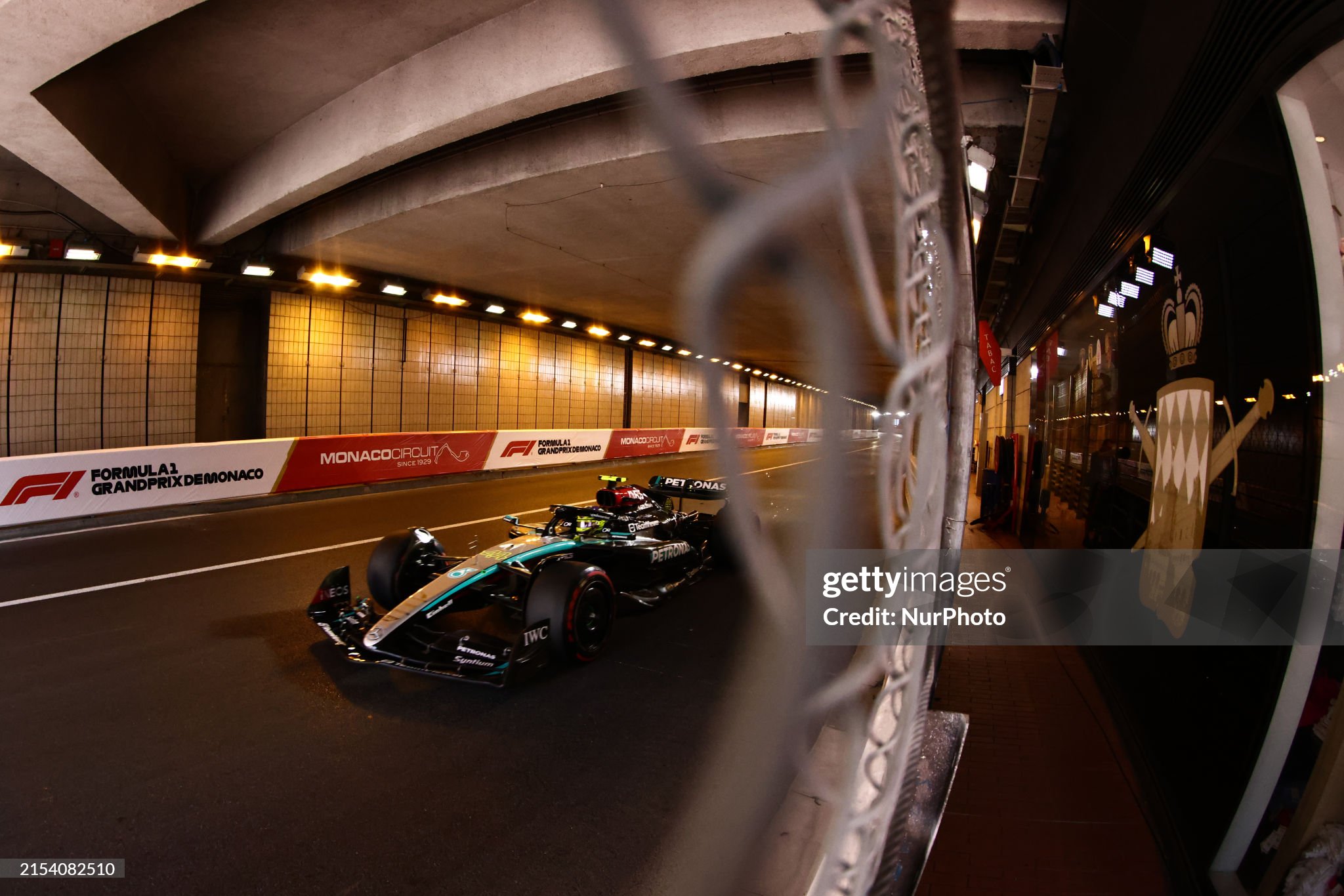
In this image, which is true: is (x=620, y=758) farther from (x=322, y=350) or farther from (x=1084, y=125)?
(x=322, y=350)

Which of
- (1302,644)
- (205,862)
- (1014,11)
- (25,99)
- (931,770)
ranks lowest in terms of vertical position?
(205,862)

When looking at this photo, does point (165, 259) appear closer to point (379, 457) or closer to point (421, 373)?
point (379, 457)

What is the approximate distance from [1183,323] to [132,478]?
11.4 metres

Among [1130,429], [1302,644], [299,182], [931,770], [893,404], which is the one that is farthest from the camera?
[299,182]

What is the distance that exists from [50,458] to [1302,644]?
11351 millimetres

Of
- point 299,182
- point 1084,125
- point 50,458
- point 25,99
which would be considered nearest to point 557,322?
point 299,182

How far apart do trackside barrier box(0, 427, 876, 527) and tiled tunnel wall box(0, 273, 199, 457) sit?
107 inches

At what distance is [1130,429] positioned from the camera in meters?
3.90

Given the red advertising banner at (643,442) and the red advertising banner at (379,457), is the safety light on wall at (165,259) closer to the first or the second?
the red advertising banner at (379,457)

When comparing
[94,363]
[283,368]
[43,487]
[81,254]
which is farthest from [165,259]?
[43,487]

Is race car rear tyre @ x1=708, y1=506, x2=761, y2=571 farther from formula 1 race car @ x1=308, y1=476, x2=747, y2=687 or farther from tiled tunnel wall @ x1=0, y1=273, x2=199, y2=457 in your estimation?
tiled tunnel wall @ x1=0, y1=273, x2=199, y2=457

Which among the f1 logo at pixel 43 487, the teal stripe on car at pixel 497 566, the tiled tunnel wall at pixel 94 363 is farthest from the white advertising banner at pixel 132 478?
the teal stripe on car at pixel 497 566

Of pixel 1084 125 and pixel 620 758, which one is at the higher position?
pixel 1084 125

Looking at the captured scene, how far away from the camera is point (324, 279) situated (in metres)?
11.8
